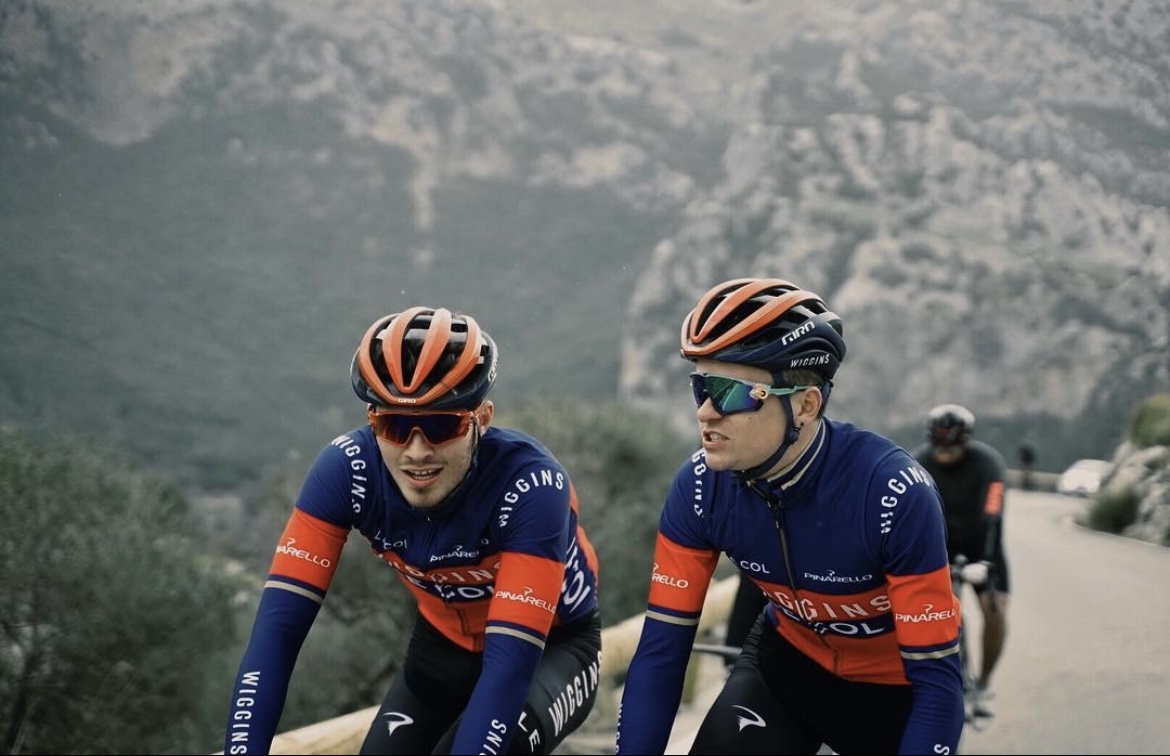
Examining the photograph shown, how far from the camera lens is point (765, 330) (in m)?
2.91

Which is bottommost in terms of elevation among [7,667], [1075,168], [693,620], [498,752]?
[7,667]

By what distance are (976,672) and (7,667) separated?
7.11m

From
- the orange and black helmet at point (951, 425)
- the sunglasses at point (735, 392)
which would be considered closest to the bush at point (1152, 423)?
the orange and black helmet at point (951, 425)

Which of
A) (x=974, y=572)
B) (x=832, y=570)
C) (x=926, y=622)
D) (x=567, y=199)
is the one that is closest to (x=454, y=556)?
(x=832, y=570)

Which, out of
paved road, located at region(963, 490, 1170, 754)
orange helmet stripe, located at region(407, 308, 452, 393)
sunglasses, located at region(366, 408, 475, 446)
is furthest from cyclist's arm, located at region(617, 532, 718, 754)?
paved road, located at region(963, 490, 1170, 754)

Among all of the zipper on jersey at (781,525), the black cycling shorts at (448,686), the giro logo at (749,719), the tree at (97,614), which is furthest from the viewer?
the tree at (97,614)

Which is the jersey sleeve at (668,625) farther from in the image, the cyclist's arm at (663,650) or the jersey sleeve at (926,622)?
the jersey sleeve at (926,622)

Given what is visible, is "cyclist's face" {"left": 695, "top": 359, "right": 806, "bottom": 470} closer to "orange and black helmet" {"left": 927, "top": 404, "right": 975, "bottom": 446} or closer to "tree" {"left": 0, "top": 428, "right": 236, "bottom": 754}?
"orange and black helmet" {"left": 927, "top": 404, "right": 975, "bottom": 446}

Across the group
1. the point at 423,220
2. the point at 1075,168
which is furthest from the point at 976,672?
the point at 423,220

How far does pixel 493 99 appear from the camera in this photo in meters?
59.8

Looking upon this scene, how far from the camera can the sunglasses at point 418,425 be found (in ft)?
10.1

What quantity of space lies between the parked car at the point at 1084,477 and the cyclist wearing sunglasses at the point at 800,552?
18.1 ft

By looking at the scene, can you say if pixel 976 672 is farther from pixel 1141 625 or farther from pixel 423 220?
pixel 423 220

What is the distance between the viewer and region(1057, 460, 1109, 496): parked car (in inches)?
326
